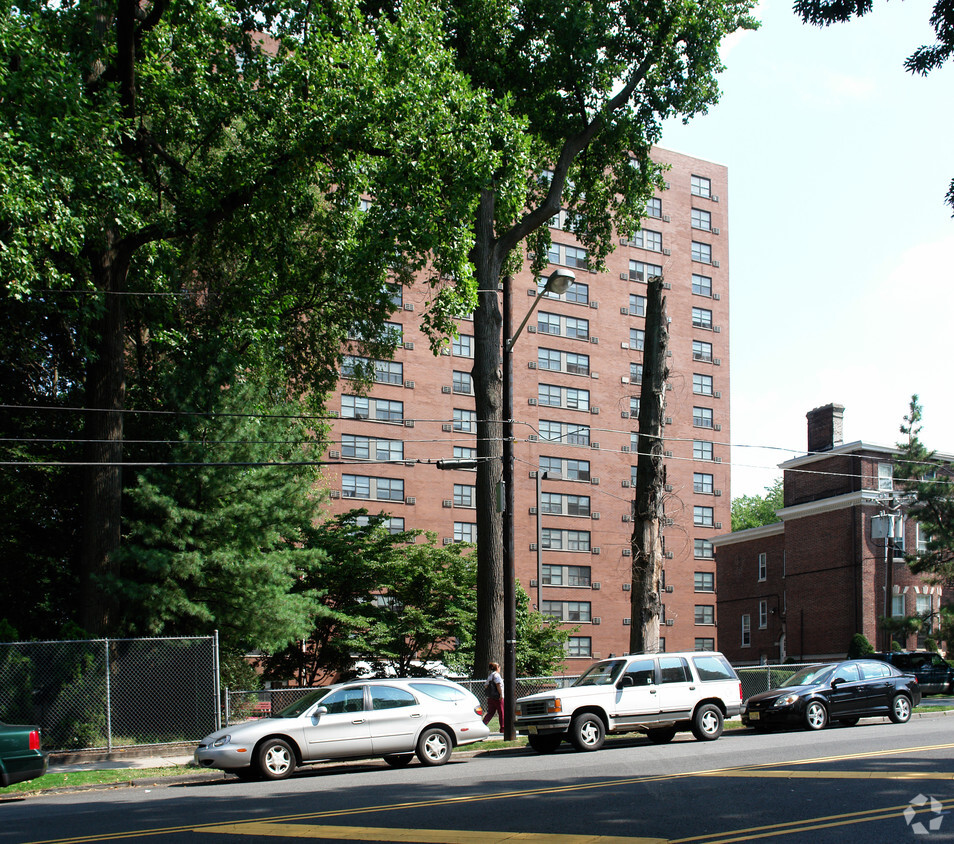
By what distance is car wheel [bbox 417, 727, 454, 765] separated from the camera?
16562 mm

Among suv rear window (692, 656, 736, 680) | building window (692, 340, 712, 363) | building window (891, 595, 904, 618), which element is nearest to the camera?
suv rear window (692, 656, 736, 680)

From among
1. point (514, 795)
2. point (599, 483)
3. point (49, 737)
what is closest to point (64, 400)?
point (49, 737)

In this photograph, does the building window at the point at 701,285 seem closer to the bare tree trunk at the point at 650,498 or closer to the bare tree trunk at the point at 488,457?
the bare tree trunk at the point at 488,457

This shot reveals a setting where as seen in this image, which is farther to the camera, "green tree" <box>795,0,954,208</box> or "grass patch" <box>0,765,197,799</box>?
"grass patch" <box>0,765,197,799</box>

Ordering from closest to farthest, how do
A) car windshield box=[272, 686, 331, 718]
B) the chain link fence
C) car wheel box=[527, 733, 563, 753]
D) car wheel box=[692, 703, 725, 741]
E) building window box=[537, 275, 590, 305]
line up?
car windshield box=[272, 686, 331, 718]
car wheel box=[527, 733, 563, 753]
the chain link fence
car wheel box=[692, 703, 725, 741]
building window box=[537, 275, 590, 305]

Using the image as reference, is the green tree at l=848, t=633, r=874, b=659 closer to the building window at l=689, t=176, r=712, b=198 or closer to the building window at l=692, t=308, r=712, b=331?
the building window at l=692, t=308, r=712, b=331

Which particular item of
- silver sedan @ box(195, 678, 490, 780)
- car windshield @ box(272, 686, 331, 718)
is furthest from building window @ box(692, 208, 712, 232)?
car windshield @ box(272, 686, 331, 718)

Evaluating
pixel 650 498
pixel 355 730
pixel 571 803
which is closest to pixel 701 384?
pixel 650 498

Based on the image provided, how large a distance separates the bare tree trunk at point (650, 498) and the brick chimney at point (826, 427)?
101ft

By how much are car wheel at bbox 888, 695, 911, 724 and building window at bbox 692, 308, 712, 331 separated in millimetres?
47435

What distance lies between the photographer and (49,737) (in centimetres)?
1869

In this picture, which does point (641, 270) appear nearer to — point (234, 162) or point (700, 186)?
point (700, 186)

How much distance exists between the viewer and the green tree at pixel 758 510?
101 metres

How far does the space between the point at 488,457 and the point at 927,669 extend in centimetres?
2153
